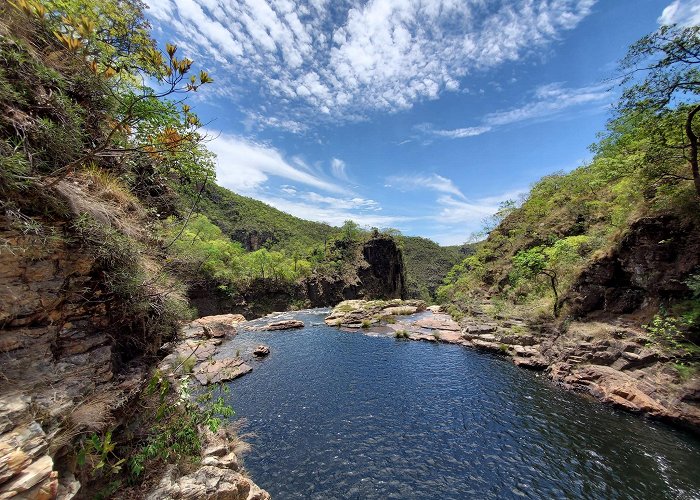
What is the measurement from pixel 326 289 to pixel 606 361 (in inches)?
2369

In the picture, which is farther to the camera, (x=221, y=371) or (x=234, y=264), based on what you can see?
(x=234, y=264)

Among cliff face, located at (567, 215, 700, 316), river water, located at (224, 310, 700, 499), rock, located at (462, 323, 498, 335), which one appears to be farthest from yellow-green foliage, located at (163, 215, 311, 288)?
cliff face, located at (567, 215, 700, 316)

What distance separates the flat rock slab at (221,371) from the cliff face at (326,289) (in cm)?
3605

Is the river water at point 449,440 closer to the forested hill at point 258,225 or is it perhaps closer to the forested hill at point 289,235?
the forested hill at point 289,235

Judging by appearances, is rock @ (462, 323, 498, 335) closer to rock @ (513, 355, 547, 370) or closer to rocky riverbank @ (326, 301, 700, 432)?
rocky riverbank @ (326, 301, 700, 432)

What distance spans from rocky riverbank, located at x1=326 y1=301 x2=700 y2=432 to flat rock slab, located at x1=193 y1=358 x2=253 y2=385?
665 inches

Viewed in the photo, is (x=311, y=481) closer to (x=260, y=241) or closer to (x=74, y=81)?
(x=74, y=81)

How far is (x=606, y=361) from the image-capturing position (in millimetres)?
15516

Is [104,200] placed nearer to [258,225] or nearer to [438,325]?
[438,325]

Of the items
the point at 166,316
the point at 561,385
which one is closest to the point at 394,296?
the point at 561,385

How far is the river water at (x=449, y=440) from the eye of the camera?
9055 millimetres

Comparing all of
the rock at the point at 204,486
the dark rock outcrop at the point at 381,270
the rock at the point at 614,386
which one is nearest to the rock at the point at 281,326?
the rock at the point at 614,386

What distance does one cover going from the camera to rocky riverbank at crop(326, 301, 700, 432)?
12039mm

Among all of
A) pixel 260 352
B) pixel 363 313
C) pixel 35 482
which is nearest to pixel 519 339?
pixel 260 352
